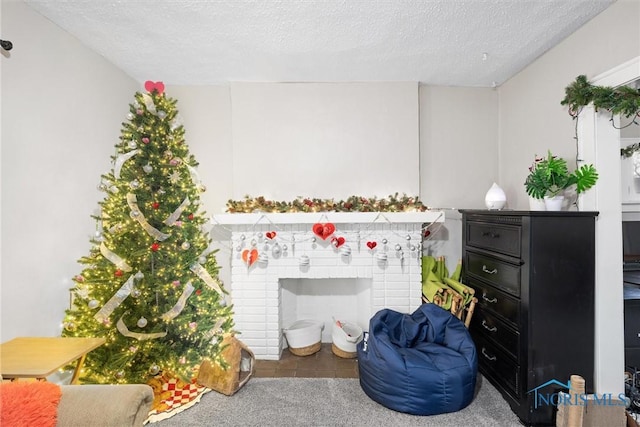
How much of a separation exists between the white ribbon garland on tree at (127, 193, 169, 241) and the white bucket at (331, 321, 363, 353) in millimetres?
1700

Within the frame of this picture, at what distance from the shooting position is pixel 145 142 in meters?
2.08

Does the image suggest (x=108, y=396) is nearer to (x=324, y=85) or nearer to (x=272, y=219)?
(x=272, y=219)

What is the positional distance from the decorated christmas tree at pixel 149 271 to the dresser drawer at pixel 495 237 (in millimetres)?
2050

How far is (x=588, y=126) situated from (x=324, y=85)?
6.75ft

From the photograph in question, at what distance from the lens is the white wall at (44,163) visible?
1.69 m

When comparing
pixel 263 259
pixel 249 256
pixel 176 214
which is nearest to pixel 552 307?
pixel 263 259

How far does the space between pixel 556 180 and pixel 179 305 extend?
106 inches

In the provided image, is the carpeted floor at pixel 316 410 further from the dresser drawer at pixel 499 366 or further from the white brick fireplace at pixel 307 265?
the white brick fireplace at pixel 307 265

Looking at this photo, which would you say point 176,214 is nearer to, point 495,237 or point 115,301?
point 115,301

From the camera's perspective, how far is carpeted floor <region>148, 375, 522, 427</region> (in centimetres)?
190

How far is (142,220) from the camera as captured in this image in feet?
6.68

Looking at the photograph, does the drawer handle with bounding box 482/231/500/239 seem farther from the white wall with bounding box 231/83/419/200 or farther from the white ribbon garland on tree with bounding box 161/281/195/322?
the white ribbon garland on tree with bounding box 161/281/195/322

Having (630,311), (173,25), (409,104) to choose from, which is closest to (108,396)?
(173,25)

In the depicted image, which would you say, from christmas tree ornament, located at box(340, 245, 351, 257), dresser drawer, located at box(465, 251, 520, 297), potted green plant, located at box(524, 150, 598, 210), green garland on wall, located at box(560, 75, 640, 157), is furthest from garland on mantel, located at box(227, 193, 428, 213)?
green garland on wall, located at box(560, 75, 640, 157)
